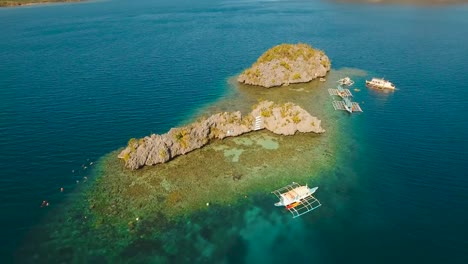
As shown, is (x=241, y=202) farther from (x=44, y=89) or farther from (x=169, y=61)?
(x=169, y=61)

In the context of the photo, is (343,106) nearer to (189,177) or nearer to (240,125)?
(240,125)

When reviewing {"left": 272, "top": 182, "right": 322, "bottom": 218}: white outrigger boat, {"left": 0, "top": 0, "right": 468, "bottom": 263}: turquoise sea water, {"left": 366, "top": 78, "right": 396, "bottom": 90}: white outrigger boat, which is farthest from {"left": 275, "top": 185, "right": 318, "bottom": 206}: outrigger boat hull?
{"left": 366, "top": 78, "right": 396, "bottom": 90}: white outrigger boat

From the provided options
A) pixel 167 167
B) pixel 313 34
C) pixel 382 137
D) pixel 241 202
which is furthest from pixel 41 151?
pixel 313 34

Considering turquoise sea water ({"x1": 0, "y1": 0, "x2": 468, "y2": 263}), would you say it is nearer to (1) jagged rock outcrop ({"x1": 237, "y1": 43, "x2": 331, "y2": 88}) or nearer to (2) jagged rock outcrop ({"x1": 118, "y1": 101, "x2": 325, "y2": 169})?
(2) jagged rock outcrop ({"x1": 118, "y1": 101, "x2": 325, "y2": 169})

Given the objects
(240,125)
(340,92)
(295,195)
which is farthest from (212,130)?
(340,92)

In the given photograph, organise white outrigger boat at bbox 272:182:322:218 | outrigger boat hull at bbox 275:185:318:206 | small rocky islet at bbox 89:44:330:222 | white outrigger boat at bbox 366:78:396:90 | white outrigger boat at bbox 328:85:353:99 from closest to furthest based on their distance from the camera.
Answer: white outrigger boat at bbox 272:182:322:218 < outrigger boat hull at bbox 275:185:318:206 < small rocky islet at bbox 89:44:330:222 < white outrigger boat at bbox 328:85:353:99 < white outrigger boat at bbox 366:78:396:90

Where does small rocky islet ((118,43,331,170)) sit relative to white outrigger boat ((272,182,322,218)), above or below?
above
